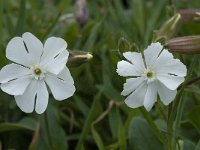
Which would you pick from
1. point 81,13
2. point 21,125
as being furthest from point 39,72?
point 81,13

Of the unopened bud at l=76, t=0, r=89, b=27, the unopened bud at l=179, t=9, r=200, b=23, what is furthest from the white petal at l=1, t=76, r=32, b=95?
the unopened bud at l=76, t=0, r=89, b=27

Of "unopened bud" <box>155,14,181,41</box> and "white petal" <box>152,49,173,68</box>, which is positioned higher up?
"unopened bud" <box>155,14,181,41</box>

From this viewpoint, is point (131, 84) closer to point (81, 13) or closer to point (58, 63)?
point (58, 63)

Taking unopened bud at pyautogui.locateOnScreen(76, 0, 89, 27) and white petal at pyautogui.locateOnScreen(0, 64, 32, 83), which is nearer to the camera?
white petal at pyautogui.locateOnScreen(0, 64, 32, 83)

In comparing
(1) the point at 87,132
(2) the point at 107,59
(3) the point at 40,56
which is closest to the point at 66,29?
(2) the point at 107,59

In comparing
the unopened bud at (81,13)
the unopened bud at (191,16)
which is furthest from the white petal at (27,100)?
the unopened bud at (81,13)

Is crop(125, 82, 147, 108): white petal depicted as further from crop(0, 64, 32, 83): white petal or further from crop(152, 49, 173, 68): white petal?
crop(0, 64, 32, 83): white petal

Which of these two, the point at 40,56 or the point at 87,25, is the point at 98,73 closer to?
the point at 87,25
